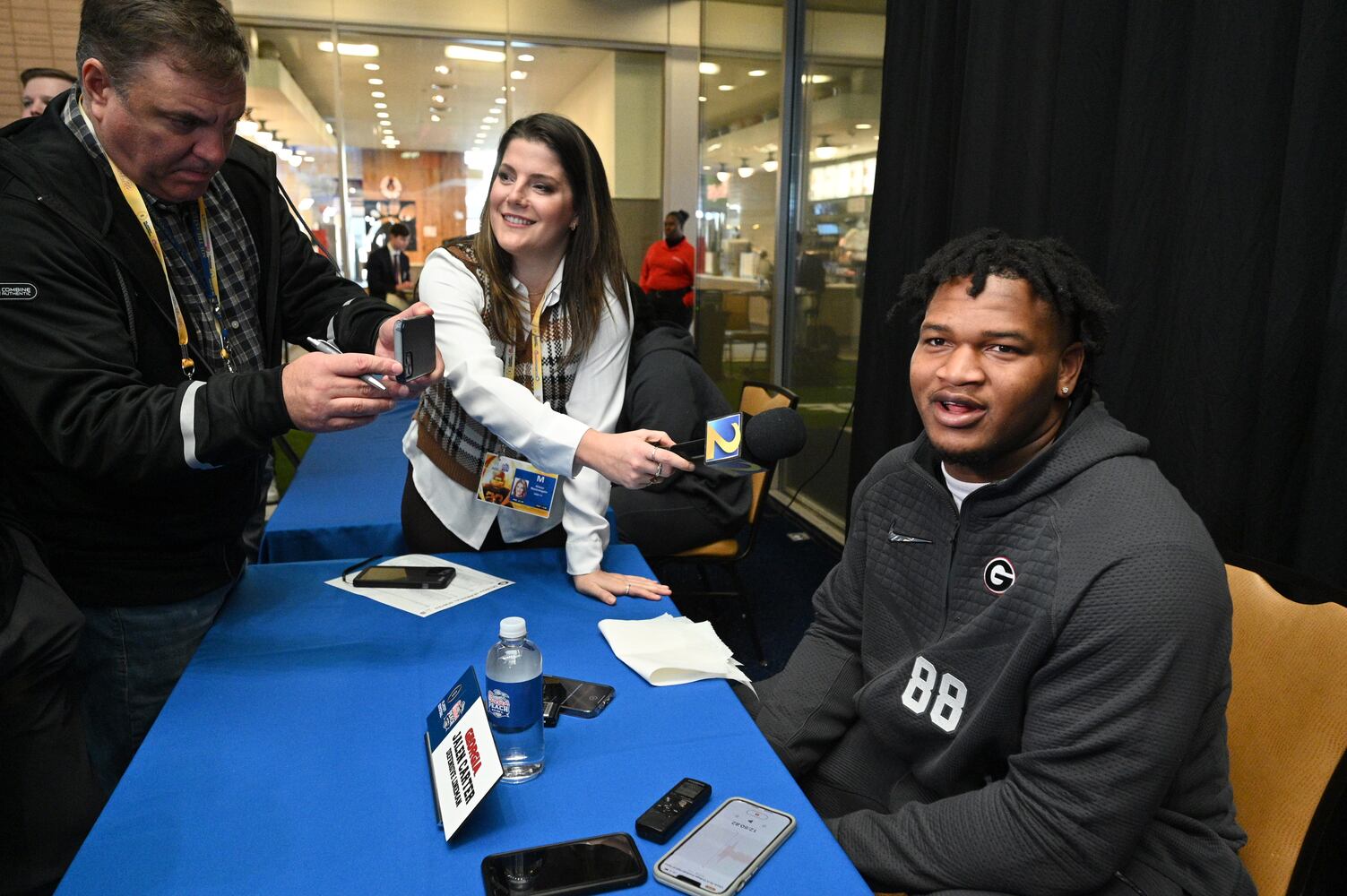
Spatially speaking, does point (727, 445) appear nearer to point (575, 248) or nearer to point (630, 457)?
point (630, 457)

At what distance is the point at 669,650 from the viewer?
1.53 meters

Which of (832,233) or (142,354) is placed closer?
(142,354)

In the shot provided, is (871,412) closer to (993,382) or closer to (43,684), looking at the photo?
(993,382)

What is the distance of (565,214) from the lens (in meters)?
1.93

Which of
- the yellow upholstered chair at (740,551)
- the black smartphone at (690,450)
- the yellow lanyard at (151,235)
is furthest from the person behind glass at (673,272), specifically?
the yellow lanyard at (151,235)

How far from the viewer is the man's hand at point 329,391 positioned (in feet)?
4.02

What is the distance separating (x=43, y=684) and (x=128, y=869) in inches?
17.5

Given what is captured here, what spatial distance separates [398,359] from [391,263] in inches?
235

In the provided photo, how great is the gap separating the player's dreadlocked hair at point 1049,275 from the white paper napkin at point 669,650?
72 cm

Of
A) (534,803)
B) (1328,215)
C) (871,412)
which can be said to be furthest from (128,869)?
(871,412)

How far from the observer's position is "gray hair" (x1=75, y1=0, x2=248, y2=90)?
125cm

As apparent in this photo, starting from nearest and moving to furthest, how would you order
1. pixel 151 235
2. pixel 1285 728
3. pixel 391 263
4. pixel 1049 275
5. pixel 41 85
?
pixel 1285 728
pixel 1049 275
pixel 151 235
pixel 41 85
pixel 391 263

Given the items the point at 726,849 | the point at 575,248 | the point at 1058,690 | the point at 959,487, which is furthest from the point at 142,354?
the point at 1058,690

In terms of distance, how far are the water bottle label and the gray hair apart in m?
1.00
